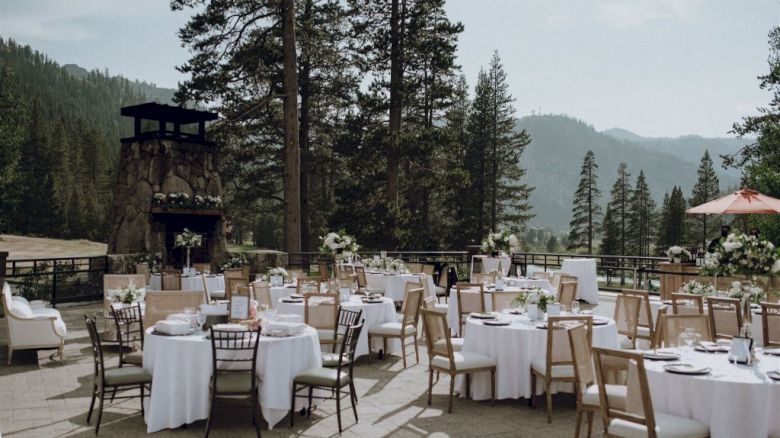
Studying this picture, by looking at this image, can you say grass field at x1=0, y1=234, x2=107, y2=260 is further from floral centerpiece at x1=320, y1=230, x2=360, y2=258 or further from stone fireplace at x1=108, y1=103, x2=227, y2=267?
floral centerpiece at x1=320, y1=230, x2=360, y2=258

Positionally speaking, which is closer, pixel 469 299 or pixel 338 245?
pixel 469 299

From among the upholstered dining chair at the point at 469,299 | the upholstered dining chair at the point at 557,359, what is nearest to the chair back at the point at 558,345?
the upholstered dining chair at the point at 557,359

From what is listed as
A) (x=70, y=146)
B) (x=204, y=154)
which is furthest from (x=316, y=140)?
(x=70, y=146)

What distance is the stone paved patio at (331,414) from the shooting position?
5266 mm

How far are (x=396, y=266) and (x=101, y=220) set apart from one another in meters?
45.1

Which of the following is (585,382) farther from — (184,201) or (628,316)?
(184,201)

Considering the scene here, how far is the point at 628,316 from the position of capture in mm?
7219

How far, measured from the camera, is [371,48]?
2347 centimetres

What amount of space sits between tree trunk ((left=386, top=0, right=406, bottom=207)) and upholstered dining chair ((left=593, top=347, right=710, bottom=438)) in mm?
18861

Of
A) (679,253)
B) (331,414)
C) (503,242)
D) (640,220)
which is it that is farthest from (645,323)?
(640,220)

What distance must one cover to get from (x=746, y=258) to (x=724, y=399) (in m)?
1.41

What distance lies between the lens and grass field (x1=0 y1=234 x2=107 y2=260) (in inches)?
1489

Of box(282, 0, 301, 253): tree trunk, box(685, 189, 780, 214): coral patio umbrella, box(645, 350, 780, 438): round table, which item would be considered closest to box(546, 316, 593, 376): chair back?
box(645, 350, 780, 438): round table

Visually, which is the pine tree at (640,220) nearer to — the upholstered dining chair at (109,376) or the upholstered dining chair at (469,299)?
the upholstered dining chair at (469,299)
